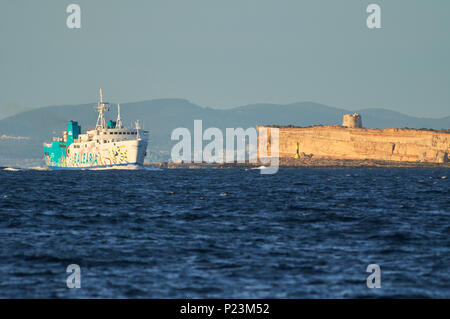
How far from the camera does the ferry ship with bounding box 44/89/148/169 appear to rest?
509ft

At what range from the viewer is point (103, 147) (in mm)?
158500

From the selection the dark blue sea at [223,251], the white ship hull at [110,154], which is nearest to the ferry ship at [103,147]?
the white ship hull at [110,154]

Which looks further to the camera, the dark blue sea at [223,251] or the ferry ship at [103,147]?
the ferry ship at [103,147]

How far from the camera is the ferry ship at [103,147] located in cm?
15512

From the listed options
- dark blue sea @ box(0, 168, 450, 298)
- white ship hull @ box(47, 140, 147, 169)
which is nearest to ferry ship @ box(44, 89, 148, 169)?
white ship hull @ box(47, 140, 147, 169)

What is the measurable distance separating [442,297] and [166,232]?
1689 centimetres

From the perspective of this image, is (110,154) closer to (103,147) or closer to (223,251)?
(103,147)

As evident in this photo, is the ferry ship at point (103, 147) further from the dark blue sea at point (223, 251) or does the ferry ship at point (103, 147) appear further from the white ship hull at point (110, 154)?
the dark blue sea at point (223, 251)

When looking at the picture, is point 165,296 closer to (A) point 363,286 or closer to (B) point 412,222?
(A) point 363,286

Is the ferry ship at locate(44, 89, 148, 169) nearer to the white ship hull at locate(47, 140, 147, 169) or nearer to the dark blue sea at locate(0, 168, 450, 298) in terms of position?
the white ship hull at locate(47, 140, 147, 169)

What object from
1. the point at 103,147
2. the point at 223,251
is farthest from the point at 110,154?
the point at 223,251

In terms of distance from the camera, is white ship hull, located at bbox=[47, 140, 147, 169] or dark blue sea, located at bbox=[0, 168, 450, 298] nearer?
dark blue sea, located at bbox=[0, 168, 450, 298]

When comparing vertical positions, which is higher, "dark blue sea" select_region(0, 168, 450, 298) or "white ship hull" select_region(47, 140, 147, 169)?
"white ship hull" select_region(47, 140, 147, 169)
